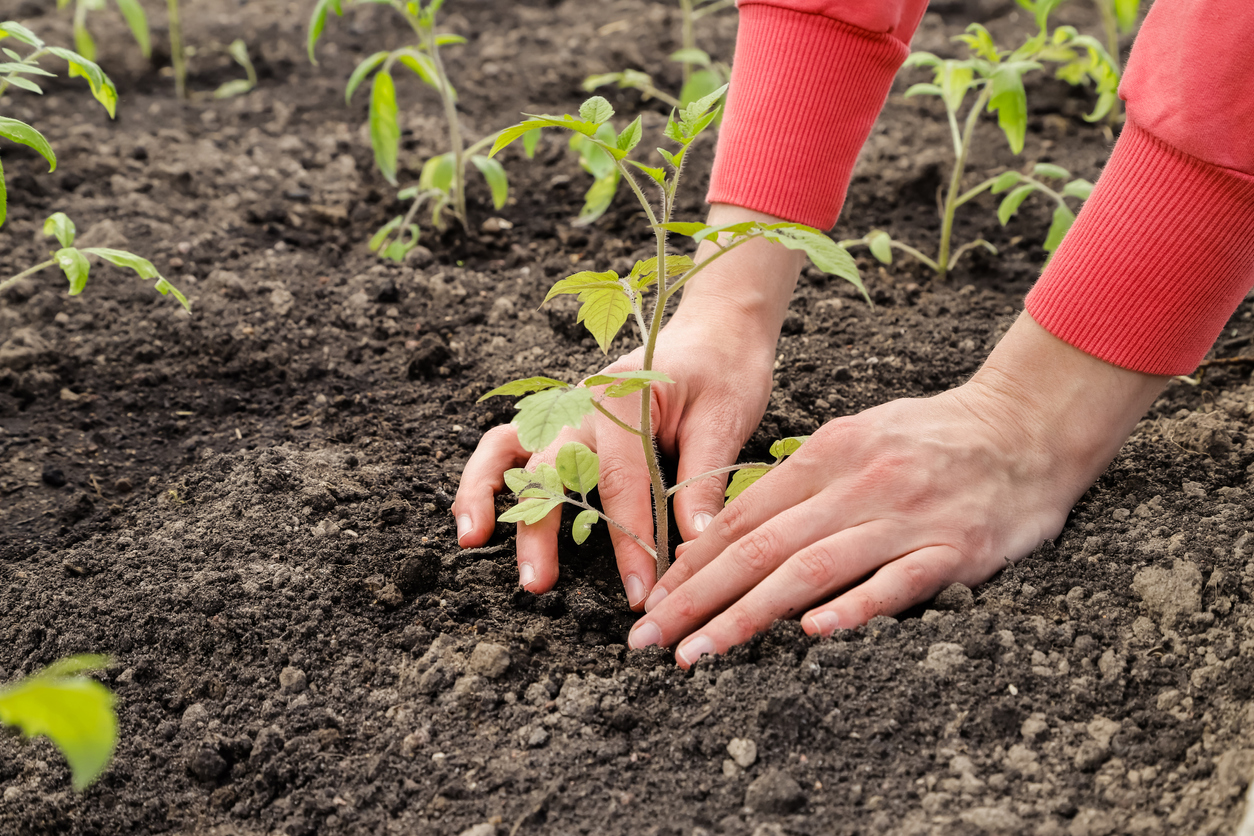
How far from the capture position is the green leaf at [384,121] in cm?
261

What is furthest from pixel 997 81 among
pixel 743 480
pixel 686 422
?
pixel 743 480

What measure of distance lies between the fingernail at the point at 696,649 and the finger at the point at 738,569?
6 centimetres

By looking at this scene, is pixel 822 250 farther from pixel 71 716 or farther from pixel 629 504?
pixel 71 716

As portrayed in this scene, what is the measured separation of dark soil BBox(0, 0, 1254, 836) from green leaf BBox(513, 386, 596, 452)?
1.56 feet

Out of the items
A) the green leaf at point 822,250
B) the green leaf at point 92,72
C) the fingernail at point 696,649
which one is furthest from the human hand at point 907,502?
the green leaf at point 92,72

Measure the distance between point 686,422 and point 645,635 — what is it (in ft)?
1.47

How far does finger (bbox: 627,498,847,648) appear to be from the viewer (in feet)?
4.90

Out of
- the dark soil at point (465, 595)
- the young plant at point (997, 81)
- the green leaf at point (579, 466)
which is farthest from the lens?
the young plant at point (997, 81)

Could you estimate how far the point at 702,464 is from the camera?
1.74 metres

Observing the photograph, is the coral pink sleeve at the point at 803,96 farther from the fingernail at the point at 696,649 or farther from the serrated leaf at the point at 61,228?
the serrated leaf at the point at 61,228

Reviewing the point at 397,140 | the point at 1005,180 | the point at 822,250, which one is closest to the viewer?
the point at 822,250

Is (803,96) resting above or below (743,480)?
above

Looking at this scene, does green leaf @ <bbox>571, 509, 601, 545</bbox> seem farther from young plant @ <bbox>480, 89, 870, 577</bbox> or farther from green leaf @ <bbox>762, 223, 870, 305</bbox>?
green leaf @ <bbox>762, 223, 870, 305</bbox>

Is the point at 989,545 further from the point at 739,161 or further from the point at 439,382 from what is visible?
the point at 439,382
